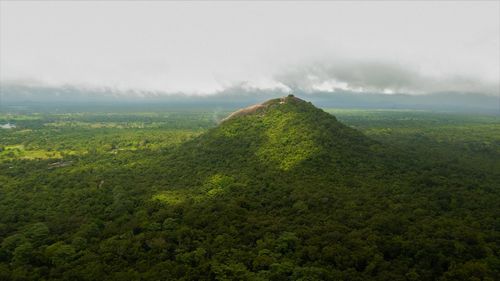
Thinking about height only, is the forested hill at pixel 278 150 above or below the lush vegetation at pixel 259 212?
above

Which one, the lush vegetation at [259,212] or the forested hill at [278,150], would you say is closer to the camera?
the lush vegetation at [259,212]

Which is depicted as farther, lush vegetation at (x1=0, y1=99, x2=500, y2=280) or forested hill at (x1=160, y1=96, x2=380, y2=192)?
forested hill at (x1=160, y1=96, x2=380, y2=192)

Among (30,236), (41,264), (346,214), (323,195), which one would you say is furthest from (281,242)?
(30,236)

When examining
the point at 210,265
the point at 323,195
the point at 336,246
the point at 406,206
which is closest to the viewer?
Result: the point at 210,265

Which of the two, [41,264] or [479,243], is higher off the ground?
[479,243]

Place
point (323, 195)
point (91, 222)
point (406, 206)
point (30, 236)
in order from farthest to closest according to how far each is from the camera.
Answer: point (323, 195) → point (406, 206) → point (91, 222) → point (30, 236)

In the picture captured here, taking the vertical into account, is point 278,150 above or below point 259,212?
above

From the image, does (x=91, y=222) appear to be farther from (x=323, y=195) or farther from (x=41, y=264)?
(x=323, y=195)

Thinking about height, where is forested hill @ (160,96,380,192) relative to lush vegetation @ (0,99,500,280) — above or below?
above
